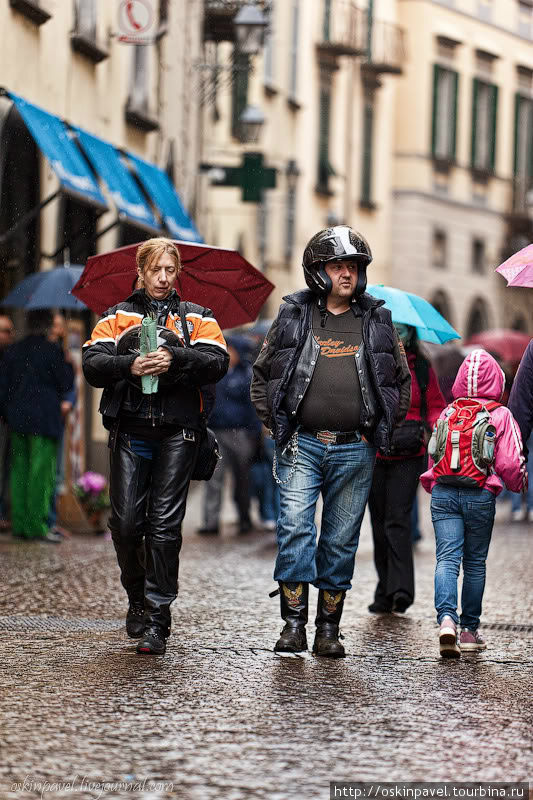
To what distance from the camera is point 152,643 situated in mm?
7887

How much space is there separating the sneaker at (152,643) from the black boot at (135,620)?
0.45m

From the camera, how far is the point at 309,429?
8086mm

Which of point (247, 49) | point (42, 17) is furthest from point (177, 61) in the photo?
point (42, 17)

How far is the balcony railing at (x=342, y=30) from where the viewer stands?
35312 mm

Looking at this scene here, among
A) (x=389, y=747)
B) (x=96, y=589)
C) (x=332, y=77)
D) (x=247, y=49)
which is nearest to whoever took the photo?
(x=389, y=747)

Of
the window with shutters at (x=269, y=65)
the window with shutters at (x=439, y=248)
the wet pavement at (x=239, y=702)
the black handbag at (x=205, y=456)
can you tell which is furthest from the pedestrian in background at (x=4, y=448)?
the window with shutters at (x=439, y=248)

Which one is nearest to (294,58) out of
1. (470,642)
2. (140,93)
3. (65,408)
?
(140,93)

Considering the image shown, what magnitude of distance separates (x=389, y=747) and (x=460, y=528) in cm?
262

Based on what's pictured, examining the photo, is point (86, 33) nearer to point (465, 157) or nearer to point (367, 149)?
point (367, 149)

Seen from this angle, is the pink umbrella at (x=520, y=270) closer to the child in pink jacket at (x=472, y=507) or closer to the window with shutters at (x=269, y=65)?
the child in pink jacket at (x=472, y=507)

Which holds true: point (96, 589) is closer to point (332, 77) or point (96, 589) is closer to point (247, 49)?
point (247, 49)

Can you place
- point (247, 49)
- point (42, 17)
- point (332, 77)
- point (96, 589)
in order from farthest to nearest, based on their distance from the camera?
point (332, 77), point (247, 49), point (42, 17), point (96, 589)

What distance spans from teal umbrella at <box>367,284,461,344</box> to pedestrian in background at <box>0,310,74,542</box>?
4.88 m

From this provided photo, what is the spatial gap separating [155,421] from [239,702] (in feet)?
5.21
